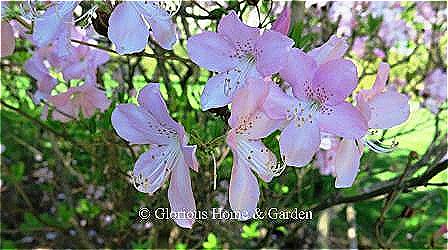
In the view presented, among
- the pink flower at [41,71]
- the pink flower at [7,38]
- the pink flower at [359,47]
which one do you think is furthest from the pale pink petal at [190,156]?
the pink flower at [359,47]

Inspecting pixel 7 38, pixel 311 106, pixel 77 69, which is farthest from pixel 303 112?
pixel 77 69

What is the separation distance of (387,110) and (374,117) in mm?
26

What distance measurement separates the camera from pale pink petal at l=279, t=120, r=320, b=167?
762 millimetres

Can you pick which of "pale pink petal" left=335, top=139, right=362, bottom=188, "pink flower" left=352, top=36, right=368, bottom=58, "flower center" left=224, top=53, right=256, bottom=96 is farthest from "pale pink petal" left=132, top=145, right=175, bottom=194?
"pink flower" left=352, top=36, right=368, bottom=58

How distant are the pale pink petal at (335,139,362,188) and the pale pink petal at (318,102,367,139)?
0.05 m

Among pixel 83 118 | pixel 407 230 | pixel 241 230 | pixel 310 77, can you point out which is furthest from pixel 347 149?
pixel 407 230

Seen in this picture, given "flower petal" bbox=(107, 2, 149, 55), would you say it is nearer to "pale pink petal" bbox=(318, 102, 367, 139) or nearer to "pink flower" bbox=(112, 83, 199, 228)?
"pink flower" bbox=(112, 83, 199, 228)

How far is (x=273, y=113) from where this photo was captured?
75 centimetres

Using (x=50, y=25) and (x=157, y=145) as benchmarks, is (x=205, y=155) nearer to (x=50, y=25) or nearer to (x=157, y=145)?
(x=157, y=145)

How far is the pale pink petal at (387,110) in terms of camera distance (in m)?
0.89

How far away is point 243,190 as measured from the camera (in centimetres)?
78

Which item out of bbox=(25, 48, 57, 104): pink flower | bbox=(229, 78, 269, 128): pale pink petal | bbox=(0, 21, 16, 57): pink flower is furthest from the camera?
bbox=(25, 48, 57, 104): pink flower

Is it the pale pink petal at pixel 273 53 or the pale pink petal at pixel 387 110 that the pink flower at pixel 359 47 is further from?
the pale pink petal at pixel 273 53

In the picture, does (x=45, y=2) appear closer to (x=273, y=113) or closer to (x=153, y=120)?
(x=153, y=120)
